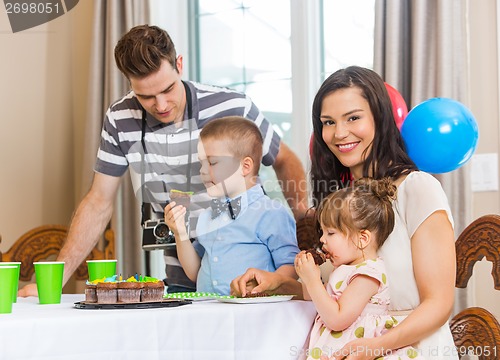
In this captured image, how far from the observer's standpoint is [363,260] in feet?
5.46

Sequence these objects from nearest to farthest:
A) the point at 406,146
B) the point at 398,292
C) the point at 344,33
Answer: the point at 398,292
the point at 406,146
the point at 344,33

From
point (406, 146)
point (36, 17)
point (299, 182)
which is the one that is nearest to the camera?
point (406, 146)

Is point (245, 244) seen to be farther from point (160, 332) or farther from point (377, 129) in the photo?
point (160, 332)

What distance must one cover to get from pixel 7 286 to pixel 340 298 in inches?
27.5

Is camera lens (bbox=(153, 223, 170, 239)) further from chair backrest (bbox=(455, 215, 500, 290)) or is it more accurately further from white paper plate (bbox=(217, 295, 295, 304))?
chair backrest (bbox=(455, 215, 500, 290))

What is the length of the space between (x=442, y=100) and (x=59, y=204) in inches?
97.0

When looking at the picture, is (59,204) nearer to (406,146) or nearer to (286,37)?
(286,37)

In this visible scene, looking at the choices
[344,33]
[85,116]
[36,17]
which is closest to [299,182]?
[344,33]

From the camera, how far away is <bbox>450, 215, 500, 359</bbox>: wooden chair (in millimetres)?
1655

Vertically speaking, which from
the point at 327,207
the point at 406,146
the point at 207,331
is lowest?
the point at 207,331

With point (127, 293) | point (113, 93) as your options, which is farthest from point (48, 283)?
point (113, 93)

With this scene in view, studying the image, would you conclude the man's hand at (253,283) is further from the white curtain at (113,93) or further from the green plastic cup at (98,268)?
the white curtain at (113,93)

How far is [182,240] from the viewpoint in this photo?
2047 millimetres

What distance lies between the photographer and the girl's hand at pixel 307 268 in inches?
62.7
